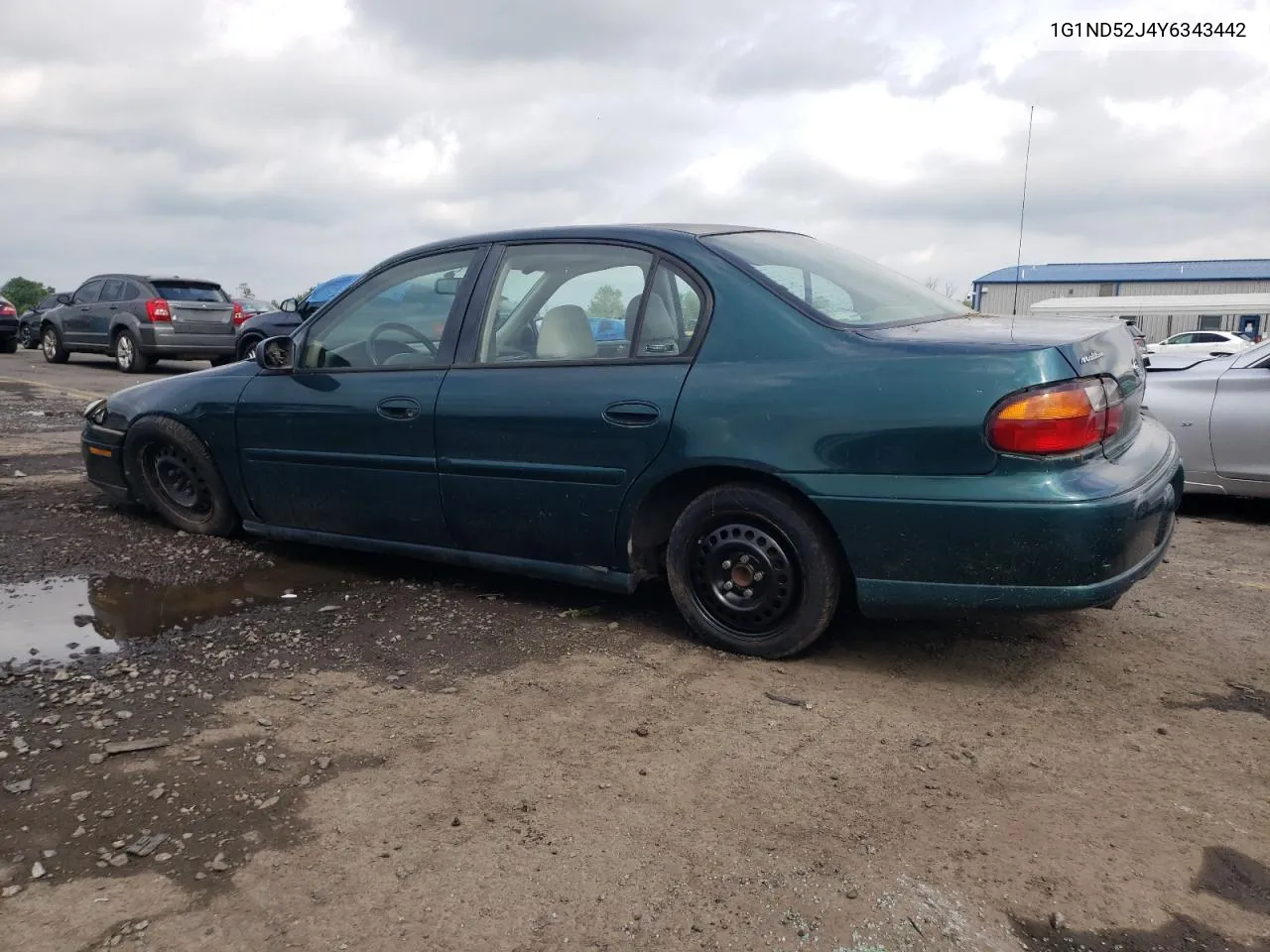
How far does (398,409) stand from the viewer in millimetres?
4164

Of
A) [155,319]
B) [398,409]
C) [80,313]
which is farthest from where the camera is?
[80,313]

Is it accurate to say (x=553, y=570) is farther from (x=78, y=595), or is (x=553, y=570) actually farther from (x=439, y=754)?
(x=78, y=595)

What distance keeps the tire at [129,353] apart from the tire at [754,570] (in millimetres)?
14551

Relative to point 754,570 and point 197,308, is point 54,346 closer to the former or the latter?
point 197,308

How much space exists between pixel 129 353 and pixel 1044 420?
15916mm

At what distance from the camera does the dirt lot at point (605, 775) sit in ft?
7.09

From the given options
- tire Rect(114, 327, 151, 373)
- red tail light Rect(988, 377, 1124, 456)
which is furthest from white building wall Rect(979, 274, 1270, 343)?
red tail light Rect(988, 377, 1124, 456)

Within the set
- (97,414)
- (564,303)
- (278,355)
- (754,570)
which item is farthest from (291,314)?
(754,570)

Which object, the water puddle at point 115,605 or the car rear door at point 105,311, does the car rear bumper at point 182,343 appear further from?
the water puddle at point 115,605

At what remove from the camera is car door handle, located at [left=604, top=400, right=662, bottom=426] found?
357 centimetres

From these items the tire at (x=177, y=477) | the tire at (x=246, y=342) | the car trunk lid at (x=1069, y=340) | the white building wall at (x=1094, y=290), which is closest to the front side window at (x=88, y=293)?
the tire at (x=246, y=342)

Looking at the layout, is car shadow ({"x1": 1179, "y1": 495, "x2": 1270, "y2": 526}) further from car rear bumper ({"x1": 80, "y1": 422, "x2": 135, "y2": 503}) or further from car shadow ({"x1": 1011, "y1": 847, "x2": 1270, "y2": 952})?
car rear bumper ({"x1": 80, "y1": 422, "x2": 135, "y2": 503})

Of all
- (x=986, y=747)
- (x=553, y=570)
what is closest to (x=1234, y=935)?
(x=986, y=747)

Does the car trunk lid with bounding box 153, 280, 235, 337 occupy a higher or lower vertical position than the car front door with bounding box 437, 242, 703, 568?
higher
